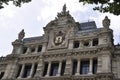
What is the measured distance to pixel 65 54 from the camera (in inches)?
1329

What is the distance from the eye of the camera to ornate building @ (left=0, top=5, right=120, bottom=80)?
30459 mm

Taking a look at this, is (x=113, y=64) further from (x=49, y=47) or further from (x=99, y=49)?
(x=49, y=47)

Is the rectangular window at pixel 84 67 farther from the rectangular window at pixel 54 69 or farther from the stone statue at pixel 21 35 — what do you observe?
the stone statue at pixel 21 35

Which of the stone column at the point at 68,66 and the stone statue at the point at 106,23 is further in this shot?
the stone statue at the point at 106,23

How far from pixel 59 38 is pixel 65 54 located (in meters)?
3.68

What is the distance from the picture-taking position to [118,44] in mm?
31828

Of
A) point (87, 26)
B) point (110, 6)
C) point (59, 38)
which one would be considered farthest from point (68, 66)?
point (110, 6)

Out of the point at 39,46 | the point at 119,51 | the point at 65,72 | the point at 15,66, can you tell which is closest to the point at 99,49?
the point at 119,51

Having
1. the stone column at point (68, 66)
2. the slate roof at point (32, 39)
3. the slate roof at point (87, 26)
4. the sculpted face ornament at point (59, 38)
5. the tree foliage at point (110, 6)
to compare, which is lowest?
the tree foliage at point (110, 6)

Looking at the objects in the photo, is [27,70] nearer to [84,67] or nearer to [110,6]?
[84,67]

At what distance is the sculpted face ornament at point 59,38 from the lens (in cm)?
3600

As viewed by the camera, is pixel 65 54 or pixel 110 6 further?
pixel 65 54

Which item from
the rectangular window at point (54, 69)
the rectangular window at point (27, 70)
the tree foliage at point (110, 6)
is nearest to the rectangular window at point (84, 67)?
the rectangular window at point (54, 69)

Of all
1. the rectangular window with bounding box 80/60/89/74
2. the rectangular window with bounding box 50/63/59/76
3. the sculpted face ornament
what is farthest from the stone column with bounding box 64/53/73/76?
the sculpted face ornament
